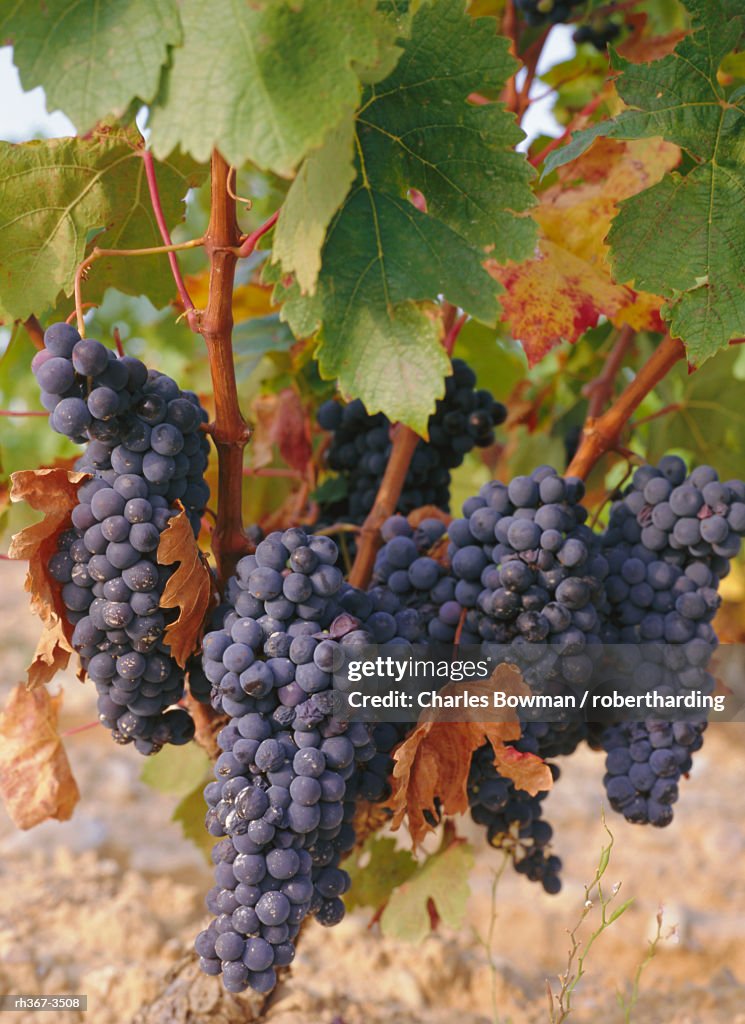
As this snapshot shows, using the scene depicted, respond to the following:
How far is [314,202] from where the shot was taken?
87 cm

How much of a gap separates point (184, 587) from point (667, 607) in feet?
2.07

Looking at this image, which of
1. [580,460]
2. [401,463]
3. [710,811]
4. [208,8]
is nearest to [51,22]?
[208,8]

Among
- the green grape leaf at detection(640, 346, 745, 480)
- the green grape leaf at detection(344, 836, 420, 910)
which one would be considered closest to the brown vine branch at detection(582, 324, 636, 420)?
the green grape leaf at detection(640, 346, 745, 480)

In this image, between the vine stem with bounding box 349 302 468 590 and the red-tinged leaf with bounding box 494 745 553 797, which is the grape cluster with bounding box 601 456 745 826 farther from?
the vine stem with bounding box 349 302 468 590

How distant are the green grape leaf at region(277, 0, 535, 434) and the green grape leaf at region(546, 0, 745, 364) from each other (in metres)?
0.10

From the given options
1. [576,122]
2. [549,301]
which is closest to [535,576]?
[549,301]

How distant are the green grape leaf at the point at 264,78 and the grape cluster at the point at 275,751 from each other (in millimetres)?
425

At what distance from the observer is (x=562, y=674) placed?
1.18 m

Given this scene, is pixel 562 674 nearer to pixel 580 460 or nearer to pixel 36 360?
pixel 580 460

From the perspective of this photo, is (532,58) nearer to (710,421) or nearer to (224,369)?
(710,421)

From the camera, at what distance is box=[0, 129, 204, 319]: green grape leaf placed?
114 centimetres

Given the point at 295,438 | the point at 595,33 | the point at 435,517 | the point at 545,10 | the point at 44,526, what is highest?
the point at 595,33

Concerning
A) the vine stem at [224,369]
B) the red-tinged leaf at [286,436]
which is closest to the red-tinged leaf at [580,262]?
the vine stem at [224,369]

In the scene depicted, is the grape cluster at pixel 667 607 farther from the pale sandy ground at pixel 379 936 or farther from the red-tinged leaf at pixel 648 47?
the red-tinged leaf at pixel 648 47
